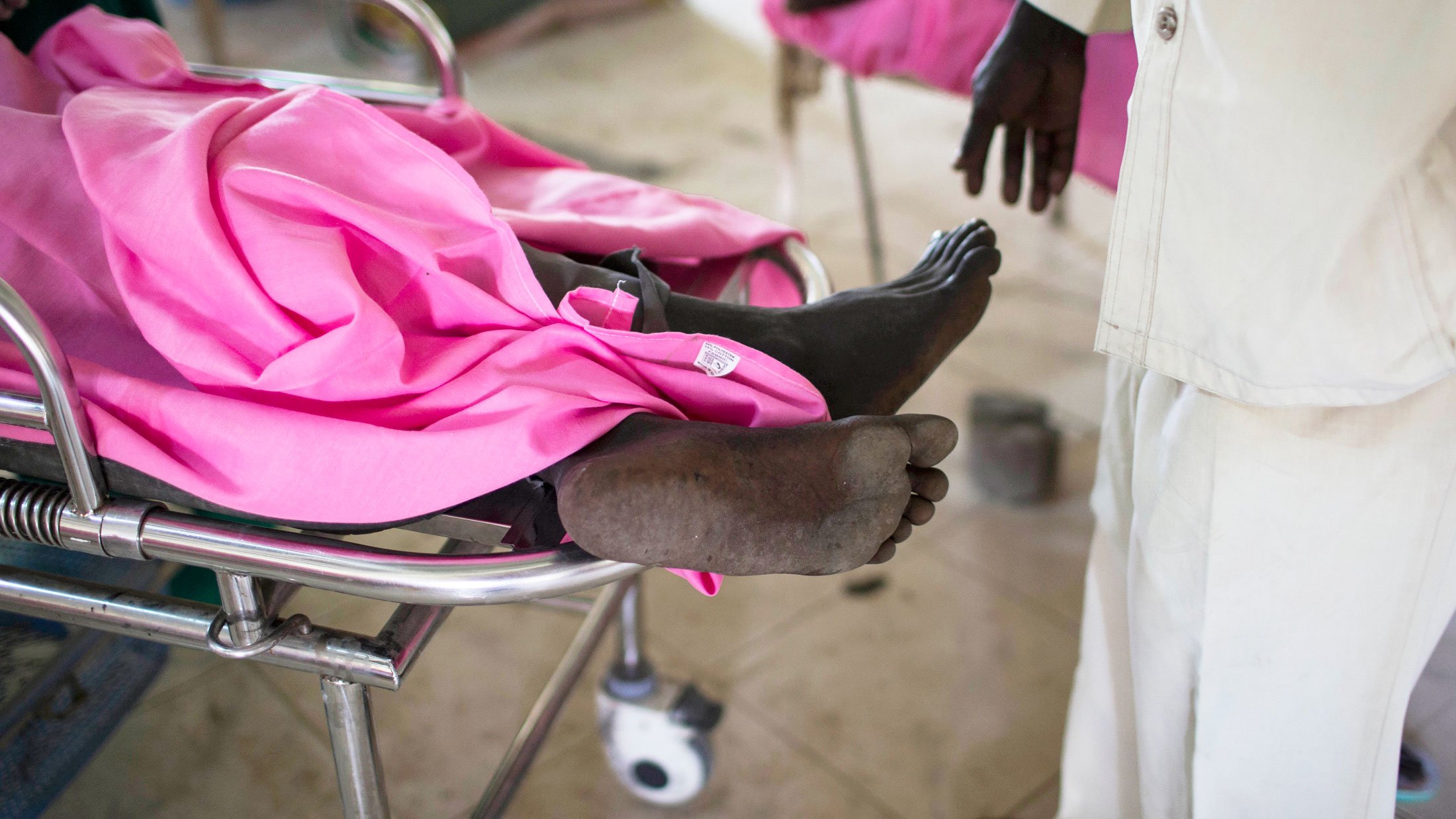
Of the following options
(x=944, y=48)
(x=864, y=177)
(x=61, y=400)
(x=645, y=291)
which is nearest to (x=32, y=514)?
(x=61, y=400)

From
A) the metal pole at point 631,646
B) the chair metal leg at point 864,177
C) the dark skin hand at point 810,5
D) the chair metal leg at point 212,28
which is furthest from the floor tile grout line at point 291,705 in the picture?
the chair metal leg at point 212,28

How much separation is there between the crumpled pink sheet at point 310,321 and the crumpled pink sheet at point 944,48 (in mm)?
803

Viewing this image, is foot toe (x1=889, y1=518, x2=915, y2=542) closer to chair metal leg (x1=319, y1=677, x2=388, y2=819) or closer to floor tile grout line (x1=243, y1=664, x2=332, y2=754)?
chair metal leg (x1=319, y1=677, x2=388, y2=819)

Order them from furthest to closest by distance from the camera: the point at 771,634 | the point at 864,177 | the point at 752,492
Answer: the point at 864,177
the point at 771,634
the point at 752,492

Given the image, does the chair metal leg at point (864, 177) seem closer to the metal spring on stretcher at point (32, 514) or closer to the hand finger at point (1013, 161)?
the hand finger at point (1013, 161)

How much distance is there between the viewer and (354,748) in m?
0.60

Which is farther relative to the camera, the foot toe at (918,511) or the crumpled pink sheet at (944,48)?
the crumpled pink sheet at (944,48)

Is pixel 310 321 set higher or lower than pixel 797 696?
higher

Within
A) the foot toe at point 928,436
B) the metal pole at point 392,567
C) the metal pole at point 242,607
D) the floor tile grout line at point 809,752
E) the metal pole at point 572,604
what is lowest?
the floor tile grout line at point 809,752

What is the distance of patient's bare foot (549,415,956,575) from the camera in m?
0.48

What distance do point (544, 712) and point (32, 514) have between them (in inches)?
16.6

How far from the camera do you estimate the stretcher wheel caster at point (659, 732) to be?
1.00m

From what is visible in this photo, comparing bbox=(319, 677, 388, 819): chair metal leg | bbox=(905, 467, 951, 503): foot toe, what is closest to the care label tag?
bbox=(905, 467, 951, 503): foot toe

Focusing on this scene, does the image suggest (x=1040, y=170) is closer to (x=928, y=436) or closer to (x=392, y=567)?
(x=928, y=436)
